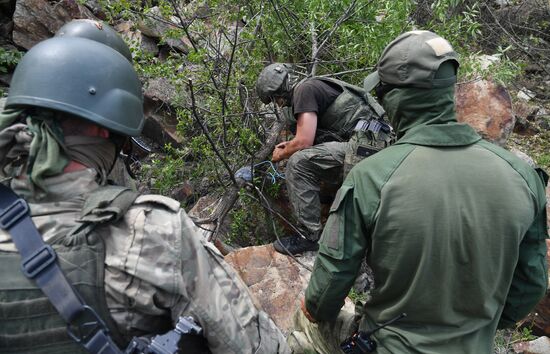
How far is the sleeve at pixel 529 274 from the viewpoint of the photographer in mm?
1897

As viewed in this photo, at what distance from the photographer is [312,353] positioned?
231 centimetres

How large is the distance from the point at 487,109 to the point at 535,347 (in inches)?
107

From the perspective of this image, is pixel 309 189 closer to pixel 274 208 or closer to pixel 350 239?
pixel 274 208

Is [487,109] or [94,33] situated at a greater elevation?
[94,33]

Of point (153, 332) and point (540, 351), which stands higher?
point (153, 332)

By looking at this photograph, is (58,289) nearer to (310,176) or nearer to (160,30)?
(310,176)

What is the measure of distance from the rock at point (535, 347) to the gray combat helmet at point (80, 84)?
3206 mm

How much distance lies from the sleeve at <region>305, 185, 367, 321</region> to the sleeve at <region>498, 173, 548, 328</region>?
0.68 m

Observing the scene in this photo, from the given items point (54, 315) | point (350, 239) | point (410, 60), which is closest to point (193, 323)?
point (54, 315)

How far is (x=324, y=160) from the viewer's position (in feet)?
13.8

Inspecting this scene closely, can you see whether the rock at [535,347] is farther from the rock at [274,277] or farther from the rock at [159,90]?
the rock at [159,90]

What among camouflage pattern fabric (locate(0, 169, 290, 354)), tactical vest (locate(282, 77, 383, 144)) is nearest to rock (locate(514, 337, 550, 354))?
tactical vest (locate(282, 77, 383, 144))

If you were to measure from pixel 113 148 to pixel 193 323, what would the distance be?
0.65 meters

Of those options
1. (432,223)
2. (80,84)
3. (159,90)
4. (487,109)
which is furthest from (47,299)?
(159,90)
